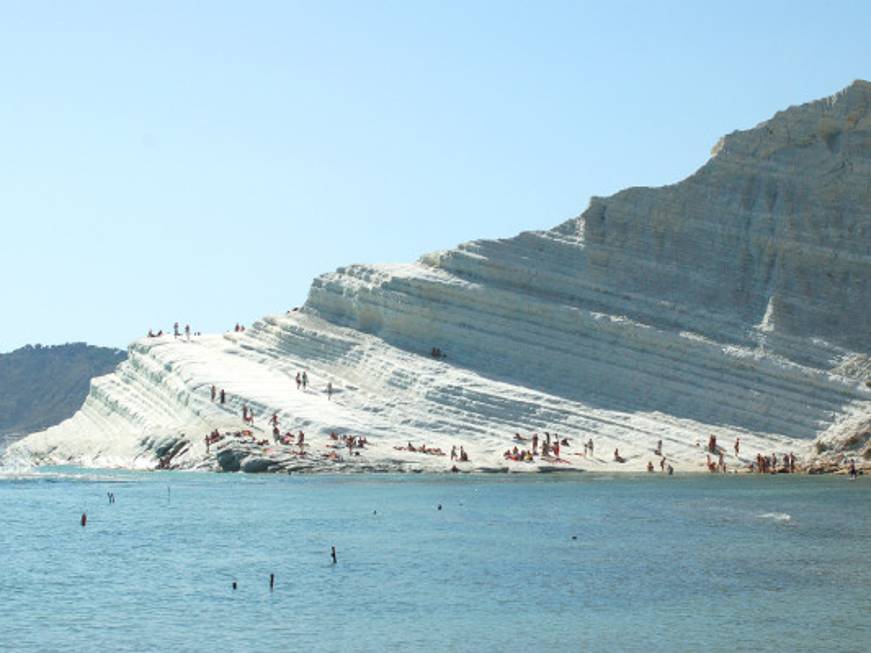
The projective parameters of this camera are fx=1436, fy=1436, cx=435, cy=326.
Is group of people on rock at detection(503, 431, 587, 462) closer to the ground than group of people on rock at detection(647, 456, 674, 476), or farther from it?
farther from it

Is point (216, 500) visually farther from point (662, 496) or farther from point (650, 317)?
point (650, 317)

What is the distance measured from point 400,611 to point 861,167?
4942 cm

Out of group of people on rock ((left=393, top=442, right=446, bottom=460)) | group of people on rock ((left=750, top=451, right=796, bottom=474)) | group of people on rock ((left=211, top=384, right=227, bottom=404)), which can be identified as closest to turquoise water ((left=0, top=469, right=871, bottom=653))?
group of people on rock ((left=750, top=451, right=796, bottom=474))

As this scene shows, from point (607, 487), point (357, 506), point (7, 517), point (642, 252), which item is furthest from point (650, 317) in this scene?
point (7, 517)

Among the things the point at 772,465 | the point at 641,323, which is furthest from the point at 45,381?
the point at 772,465

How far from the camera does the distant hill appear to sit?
167375mm

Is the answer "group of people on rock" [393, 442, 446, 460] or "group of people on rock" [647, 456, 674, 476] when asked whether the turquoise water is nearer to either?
"group of people on rock" [647, 456, 674, 476]

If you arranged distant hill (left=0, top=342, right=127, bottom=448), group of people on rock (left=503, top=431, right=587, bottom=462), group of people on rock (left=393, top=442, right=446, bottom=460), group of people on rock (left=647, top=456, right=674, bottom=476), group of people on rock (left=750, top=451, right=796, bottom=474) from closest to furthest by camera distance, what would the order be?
group of people on rock (left=647, top=456, right=674, bottom=476)
group of people on rock (left=750, top=451, right=796, bottom=474)
group of people on rock (left=503, top=431, right=587, bottom=462)
group of people on rock (left=393, top=442, right=446, bottom=460)
distant hill (left=0, top=342, right=127, bottom=448)

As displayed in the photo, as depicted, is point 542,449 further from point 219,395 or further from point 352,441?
point 219,395

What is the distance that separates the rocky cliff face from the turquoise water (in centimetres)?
1196

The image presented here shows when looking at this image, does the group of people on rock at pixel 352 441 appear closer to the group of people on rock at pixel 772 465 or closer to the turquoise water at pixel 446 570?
the turquoise water at pixel 446 570

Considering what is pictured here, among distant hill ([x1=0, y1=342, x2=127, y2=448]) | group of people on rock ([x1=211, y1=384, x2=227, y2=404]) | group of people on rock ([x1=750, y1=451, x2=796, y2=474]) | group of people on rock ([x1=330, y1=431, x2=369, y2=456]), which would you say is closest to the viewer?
group of people on rock ([x1=750, y1=451, x2=796, y2=474])

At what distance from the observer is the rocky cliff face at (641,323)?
6038 cm

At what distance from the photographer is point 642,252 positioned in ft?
222
